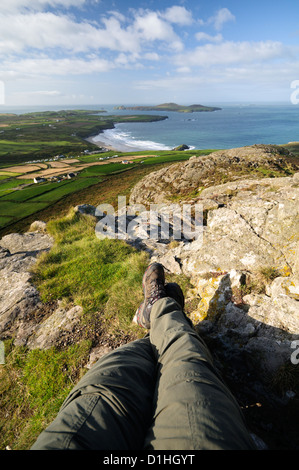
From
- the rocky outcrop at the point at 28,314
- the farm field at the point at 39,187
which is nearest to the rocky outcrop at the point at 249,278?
the rocky outcrop at the point at 28,314

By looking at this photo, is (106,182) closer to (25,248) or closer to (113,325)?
(25,248)

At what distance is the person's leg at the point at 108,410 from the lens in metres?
1.60

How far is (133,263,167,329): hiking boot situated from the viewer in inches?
151

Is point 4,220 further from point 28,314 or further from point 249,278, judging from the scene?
point 249,278

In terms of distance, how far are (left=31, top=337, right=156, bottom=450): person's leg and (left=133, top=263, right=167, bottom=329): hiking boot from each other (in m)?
1.26

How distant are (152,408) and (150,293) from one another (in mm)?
2210

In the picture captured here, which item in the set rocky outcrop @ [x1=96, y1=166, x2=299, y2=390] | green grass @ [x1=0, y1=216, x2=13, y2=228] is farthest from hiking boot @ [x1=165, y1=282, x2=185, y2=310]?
green grass @ [x1=0, y1=216, x2=13, y2=228]

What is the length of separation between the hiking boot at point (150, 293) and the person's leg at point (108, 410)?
4.14 ft

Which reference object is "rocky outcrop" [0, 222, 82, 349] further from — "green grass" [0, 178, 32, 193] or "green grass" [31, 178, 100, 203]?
"green grass" [0, 178, 32, 193]

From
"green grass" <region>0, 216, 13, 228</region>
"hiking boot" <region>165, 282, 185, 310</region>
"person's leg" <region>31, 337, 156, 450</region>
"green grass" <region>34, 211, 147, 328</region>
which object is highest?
"person's leg" <region>31, 337, 156, 450</region>

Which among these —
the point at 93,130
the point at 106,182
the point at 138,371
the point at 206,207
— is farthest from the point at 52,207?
the point at 93,130

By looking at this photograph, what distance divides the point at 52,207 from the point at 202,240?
1387 inches

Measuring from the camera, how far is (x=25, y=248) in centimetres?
872
